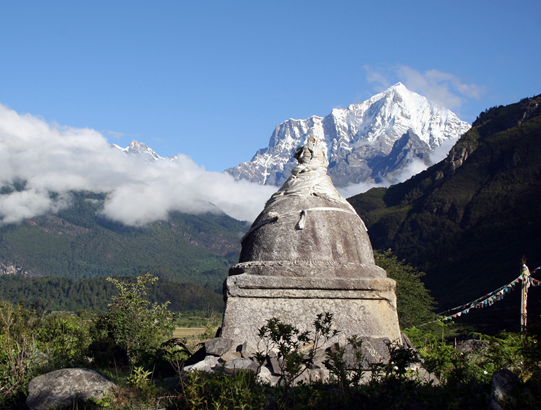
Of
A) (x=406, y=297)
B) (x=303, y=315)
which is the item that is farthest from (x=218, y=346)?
(x=406, y=297)

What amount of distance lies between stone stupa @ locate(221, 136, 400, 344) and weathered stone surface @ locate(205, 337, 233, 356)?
18 centimetres

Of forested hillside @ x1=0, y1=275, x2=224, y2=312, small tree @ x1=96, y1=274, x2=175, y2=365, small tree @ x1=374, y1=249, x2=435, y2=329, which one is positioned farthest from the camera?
forested hillside @ x1=0, y1=275, x2=224, y2=312

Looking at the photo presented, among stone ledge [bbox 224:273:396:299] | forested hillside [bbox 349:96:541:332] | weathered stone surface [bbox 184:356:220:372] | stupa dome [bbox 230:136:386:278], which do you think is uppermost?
forested hillside [bbox 349:96:541:332]

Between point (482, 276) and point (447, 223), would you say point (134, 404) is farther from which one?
point (447, 223)

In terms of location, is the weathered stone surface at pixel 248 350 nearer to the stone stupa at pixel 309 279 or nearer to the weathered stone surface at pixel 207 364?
the stone stupa at pixel 309 279

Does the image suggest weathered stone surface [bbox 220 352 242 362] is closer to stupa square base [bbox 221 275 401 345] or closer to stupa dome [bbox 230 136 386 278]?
stupa square base [bbox 221 275 401 345]

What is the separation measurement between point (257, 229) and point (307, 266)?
1.56m

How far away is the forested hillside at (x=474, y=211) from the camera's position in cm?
6469

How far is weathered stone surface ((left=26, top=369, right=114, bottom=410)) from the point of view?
6354mm

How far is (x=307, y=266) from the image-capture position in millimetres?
8156

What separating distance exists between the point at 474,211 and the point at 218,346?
90140mm

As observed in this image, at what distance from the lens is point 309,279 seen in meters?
7.99

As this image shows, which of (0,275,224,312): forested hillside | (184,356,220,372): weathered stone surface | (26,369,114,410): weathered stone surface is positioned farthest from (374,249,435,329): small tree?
(0,275,224,312): forested hillside

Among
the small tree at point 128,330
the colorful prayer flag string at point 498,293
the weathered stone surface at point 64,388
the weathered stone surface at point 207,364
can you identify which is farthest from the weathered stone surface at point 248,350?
the colorful prayer flag string at point 498,293
